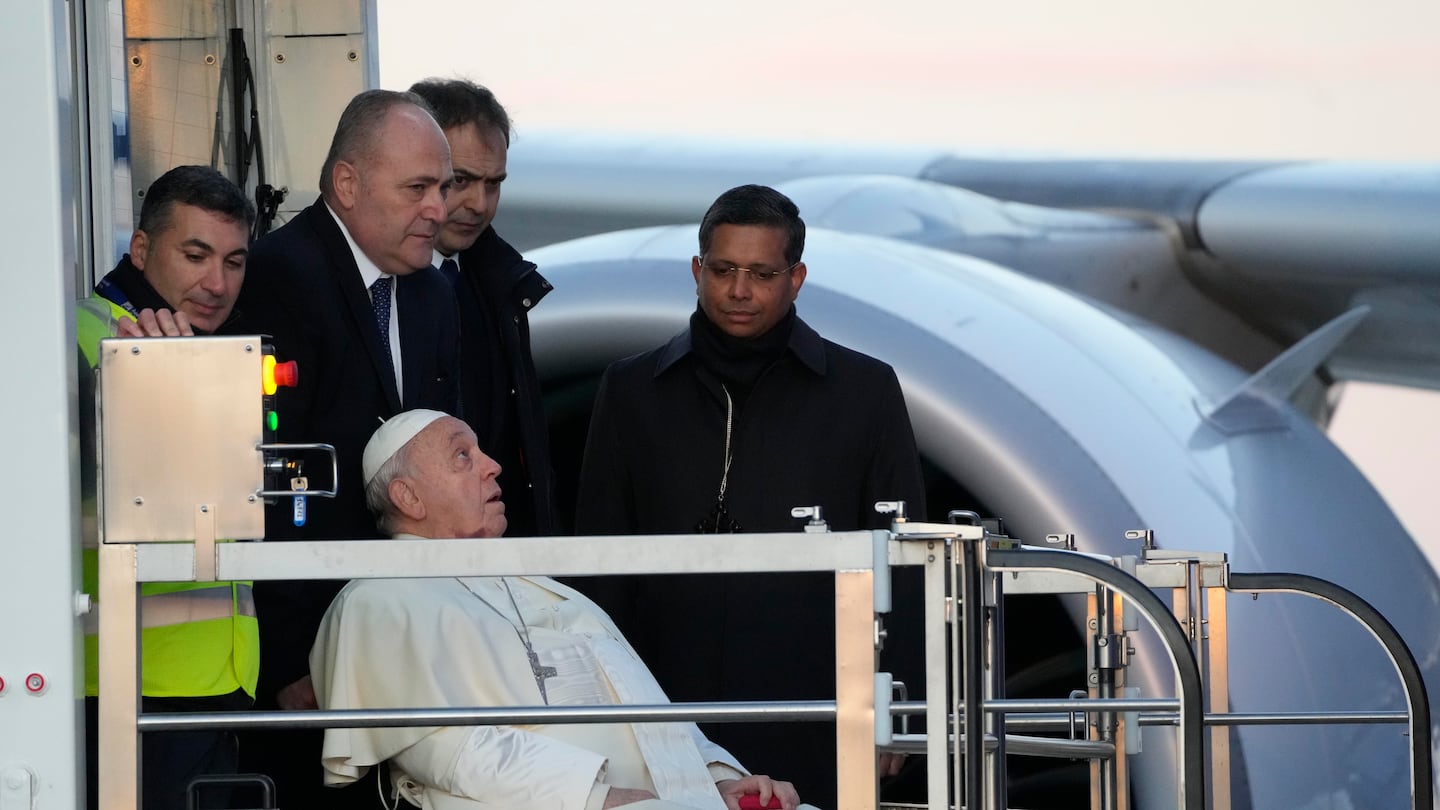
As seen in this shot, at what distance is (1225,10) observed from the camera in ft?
14.5

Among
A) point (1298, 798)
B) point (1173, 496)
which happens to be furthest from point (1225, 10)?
point (1298, 798)

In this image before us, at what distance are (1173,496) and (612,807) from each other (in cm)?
217

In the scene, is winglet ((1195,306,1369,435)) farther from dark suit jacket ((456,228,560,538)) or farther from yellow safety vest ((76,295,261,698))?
yellow safety vest ((76,295,261,698))

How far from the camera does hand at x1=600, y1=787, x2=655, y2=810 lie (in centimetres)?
264

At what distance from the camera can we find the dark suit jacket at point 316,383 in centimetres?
291

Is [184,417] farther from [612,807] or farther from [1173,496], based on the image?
[1173,496]

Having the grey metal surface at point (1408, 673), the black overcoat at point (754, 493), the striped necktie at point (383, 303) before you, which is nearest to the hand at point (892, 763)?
the black overcoat at point (754, 493)

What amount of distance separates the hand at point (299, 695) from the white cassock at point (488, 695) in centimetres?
7

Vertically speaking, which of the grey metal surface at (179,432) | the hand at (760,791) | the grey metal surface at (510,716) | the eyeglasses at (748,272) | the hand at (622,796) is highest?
the eyeglasses at (748,272)

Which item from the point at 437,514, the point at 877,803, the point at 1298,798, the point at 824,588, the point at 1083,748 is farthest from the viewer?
the point at 1298,798

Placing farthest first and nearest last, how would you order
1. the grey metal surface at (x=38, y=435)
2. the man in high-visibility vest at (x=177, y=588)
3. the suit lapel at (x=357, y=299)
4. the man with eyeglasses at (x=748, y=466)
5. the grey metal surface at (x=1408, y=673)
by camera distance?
the man with eyeglasses at (x=748, y=466)
the suit lapel at (x=357, y=299)
the grey metal surface at (x=1408, y=673)
the man in high-visibility vest at (x=177, y=588)
the grey metal surface at (x=38, y=435)

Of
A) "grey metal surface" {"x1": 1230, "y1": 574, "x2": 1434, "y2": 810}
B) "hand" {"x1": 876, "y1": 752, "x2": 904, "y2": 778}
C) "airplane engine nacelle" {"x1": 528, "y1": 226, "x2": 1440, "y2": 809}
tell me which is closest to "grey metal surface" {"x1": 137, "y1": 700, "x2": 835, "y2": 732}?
"grey metal surface" {"x1": 1230, "y1": 574, "x2": 1434, "y2": 810}

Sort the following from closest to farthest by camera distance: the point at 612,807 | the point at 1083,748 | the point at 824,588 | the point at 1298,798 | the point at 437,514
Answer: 1. the point at 612,807
2. the point at 437,514
3. the point at 1083,748
4. the point at 824,588
5. the point at 1298,798

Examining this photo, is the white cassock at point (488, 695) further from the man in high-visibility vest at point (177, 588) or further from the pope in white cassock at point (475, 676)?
the man in high-visibility vest at point (177, 588)
